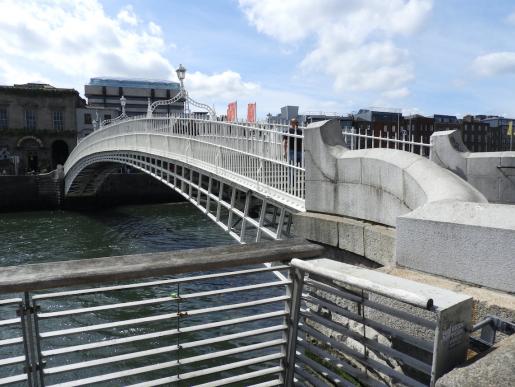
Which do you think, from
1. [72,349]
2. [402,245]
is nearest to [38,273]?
[72,349]

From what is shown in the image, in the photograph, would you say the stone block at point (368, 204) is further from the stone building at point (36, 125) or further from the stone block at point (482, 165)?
the stone building at point (36, 125)

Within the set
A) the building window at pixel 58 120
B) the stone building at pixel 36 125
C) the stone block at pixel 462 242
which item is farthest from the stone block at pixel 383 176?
the building window at pixel 58 120

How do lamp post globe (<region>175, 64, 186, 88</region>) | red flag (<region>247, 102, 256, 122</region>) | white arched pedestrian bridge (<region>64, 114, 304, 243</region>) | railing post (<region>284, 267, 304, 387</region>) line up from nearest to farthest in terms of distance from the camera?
railing post (<region>284, 267, 304, 387</region>) → white arched pedestrian bridge (<region>64, 114, 304, 243</region>) → red flag (<region>247, 102, 256, 122</region>) → lamp post globe (<region>175, 64, 186, 88</region>)

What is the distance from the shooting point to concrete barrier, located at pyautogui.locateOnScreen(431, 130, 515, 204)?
6598 millimetres

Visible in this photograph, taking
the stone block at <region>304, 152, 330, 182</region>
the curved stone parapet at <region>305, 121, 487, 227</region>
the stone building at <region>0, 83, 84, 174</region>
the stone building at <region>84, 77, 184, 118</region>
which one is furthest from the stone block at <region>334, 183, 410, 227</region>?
the stone building at <region>84, 77, 184, 118</region>

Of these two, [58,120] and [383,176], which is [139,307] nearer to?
[383,176]

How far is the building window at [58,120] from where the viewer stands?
47781 millimetres

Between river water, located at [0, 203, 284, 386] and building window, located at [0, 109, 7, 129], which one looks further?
building window, located at [0, 109, 7, 129]

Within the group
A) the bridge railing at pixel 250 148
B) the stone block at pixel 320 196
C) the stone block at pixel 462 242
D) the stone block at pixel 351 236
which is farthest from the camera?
the bridge railing at pixel 250 148

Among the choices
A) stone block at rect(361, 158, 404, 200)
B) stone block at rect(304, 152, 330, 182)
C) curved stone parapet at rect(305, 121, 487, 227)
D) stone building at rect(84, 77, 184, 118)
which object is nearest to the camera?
curved stone parapet at rect(305, 121, 487, 227)

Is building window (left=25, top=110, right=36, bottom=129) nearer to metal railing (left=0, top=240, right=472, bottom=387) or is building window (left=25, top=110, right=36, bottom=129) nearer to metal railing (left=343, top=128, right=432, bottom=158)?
metal railing (left=343, top=128, right=432, bottom=158)

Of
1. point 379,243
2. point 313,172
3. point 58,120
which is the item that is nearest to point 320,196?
point 313,172

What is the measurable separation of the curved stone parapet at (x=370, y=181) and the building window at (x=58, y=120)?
47.9 meters

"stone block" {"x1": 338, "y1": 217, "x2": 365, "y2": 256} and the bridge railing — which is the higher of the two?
the bridge railing
